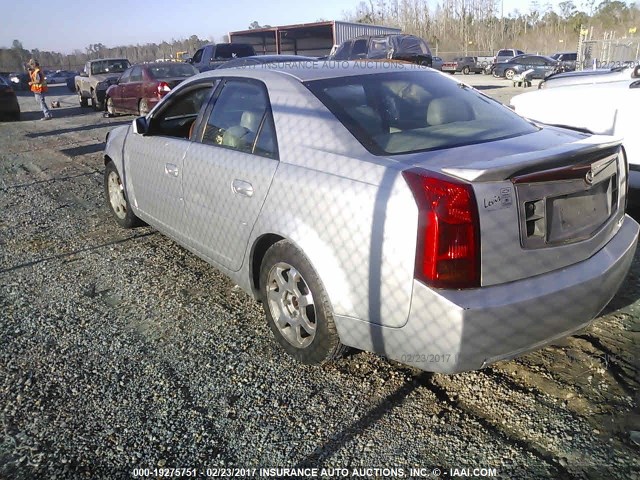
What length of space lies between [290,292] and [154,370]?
892 mm

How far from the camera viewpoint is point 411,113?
314cm

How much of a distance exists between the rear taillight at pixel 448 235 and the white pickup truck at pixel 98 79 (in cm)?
1774

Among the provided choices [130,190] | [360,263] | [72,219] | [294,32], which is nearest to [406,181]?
[360,263]

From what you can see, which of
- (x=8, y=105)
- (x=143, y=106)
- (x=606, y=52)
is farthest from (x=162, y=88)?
(x=606, y=52)

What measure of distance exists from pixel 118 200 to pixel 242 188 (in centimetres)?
278

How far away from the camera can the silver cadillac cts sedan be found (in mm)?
2238

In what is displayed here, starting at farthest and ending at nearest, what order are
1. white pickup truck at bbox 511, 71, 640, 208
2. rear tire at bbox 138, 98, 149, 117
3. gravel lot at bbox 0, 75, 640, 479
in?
rear tire at bbox 138, 98, 149, 117, white pickup truck at bbox 511, 71, 640, 208, gravel lot at bbox 0, 75, 640, 479

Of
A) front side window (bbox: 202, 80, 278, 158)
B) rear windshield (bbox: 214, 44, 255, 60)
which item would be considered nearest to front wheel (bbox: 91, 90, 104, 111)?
rear windshield (bbox: 214, 44, 255, 60)

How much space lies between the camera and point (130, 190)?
493 cm

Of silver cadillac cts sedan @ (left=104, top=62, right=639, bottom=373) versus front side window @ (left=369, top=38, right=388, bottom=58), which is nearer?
silver cadillac cts sedan @ (left=104, top=62, right=639, bottom=373)

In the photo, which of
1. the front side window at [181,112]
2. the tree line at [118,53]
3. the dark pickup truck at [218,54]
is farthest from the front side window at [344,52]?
the tree line at [118,53]

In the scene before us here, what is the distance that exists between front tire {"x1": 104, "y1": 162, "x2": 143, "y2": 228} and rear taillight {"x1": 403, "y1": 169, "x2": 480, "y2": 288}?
3692 millimetres

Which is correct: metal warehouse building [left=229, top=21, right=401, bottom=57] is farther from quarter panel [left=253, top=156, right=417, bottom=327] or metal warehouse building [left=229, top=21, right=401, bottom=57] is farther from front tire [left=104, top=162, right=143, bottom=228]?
quarter panel [left=253, top=156, right=417, bottom=327]

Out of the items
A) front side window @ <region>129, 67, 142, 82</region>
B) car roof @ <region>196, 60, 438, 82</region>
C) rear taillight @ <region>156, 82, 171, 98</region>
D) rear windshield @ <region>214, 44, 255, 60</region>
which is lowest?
rear taillight @ <region>156, 82, 171, 98</region>
